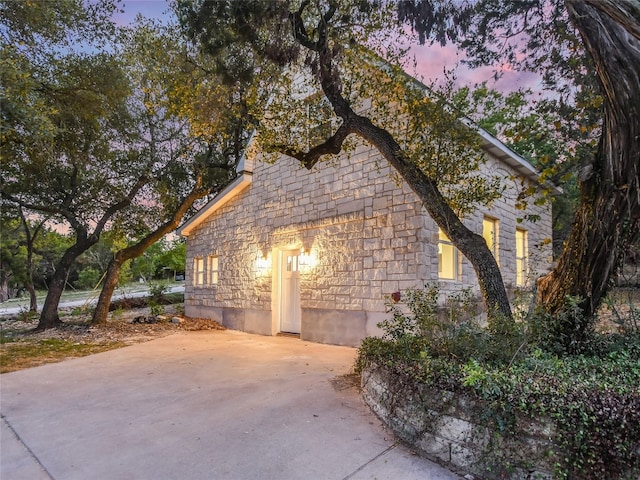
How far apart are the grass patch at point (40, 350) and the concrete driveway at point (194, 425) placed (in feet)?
2.13

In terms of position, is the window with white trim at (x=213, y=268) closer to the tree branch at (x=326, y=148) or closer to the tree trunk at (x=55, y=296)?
the tree trunk at (x=55, y=296)

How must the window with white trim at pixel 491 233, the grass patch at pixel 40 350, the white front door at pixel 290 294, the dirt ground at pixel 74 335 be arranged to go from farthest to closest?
1. the white front door at pixel 290 294
2. the window with white trim at pixel 491 233
3. the dirt ground at pixel 74 335
4. the grass patch at pixel 40 350

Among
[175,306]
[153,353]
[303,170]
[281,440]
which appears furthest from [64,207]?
[281,440]

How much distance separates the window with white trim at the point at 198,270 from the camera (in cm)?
1137

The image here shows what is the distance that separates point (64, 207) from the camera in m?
10.4

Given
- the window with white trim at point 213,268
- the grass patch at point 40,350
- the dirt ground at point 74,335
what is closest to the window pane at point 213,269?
the window with white trim at point 213,268

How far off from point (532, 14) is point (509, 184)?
16.1 feet

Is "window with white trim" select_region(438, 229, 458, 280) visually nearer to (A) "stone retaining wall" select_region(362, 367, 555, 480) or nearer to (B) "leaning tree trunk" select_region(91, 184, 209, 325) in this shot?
(A) "stone retaining wall" select_region(362, 367, 555, 480)

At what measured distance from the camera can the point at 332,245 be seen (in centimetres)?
757

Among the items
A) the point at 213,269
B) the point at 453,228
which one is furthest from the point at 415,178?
the point at 213,269

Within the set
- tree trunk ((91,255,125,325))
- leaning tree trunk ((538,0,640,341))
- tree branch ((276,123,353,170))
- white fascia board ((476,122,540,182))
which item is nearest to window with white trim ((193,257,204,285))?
tree trunk ((91,255,125,325))

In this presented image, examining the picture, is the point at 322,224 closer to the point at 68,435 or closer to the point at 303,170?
the point at 303,170

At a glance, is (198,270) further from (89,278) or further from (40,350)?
(89,278)

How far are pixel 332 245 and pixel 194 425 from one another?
15.3 ft
